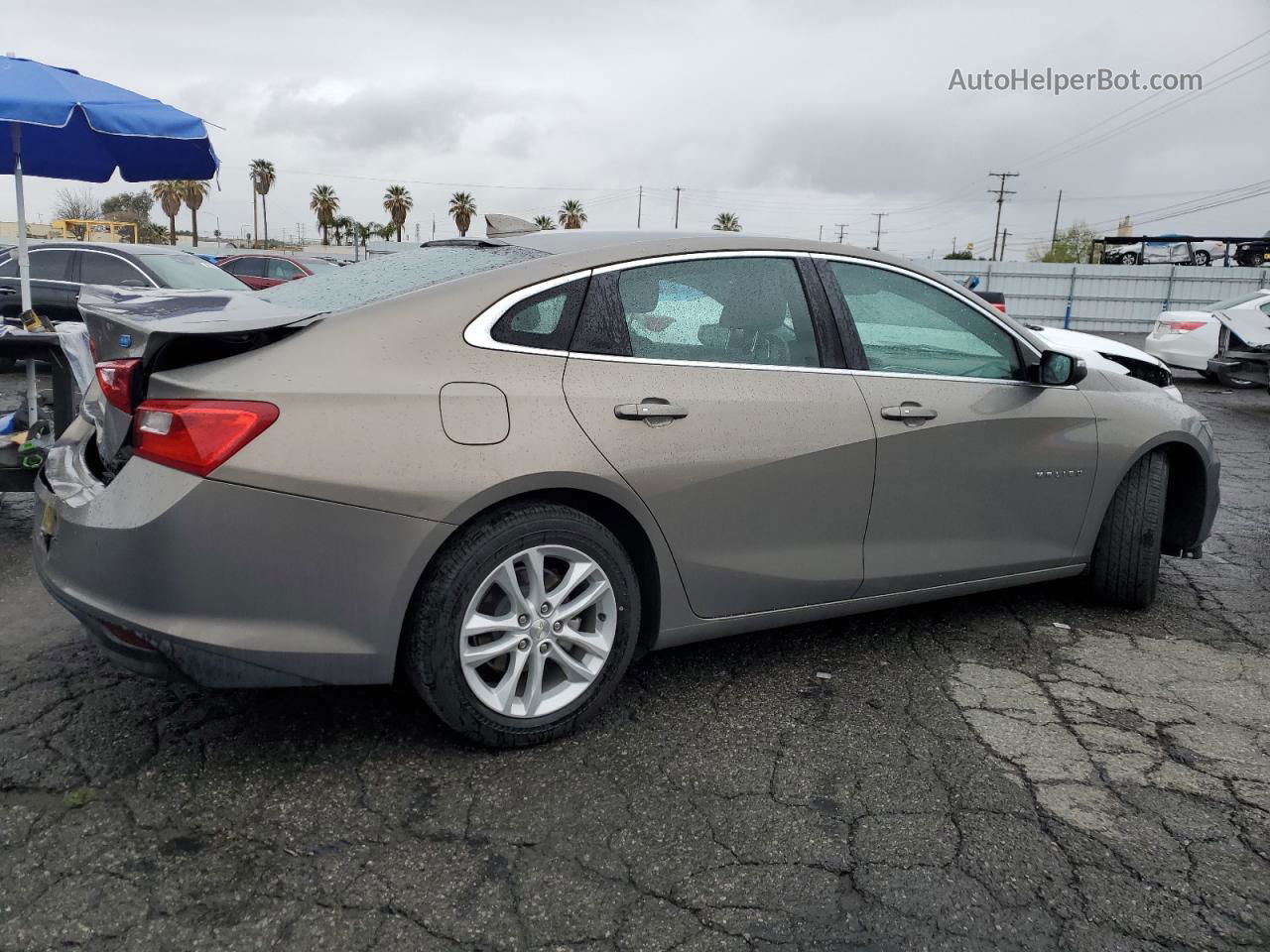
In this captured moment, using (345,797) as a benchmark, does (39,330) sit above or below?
above

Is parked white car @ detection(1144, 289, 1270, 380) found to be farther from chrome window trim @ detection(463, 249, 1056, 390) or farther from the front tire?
the front tire

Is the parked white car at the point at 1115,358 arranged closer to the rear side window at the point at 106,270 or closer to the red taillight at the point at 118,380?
the red taillight at the point at 118,380

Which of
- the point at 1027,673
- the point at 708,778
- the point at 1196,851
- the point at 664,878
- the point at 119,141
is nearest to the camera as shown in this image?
the point at 664,878

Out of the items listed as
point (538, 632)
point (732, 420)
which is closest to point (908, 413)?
point (732, 420)

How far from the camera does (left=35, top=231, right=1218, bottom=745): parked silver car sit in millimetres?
2479

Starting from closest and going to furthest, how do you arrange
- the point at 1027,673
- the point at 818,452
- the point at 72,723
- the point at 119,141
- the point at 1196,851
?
1. the point at 1196,851
2. the point at 72,723
3. the point at 818,452
4. the point at 1027,673
5. the point at 119,141

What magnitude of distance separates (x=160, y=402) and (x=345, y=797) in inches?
43.8

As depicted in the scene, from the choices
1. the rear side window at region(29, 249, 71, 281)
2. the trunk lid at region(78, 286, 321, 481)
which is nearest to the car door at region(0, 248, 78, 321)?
the rear side window at region(29, 249, 71, 281)

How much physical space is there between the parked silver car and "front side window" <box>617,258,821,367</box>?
0.04 feet

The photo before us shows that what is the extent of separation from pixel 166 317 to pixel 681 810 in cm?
188

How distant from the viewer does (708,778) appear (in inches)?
111

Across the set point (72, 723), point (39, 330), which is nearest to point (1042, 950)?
point (72, 723)

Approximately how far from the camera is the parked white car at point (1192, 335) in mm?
13938

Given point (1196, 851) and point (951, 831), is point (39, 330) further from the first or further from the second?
point (1196, 851)
